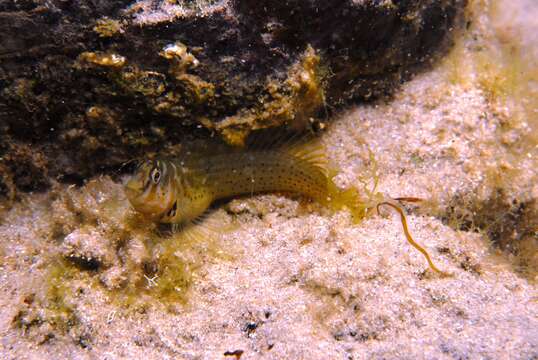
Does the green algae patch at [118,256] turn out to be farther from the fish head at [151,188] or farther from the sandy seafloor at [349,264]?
the fish head at [151,188]

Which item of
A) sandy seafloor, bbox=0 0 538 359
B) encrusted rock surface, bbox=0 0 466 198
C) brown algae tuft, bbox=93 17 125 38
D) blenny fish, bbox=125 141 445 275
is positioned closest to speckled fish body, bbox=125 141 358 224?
blenny fish, bbox=125 141 445 275

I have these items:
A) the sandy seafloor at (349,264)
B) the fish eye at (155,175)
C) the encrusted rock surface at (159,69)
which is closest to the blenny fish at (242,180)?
the fish eye at (155,175)

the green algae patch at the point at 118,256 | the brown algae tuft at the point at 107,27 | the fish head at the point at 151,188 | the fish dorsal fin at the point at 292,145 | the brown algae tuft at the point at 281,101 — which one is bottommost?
the green algae patch at the point at 118,256

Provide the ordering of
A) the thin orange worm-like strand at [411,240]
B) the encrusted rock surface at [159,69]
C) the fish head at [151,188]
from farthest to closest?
1. the fish head at [151,188]
2. the encrusted rock surface at [159,69]
3. the thin orange worm-like strand at [411,240]

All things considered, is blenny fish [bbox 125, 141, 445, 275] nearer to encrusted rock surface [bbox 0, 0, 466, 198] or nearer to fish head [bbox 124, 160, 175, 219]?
fish head [bbox 124, 160, 175, 219]

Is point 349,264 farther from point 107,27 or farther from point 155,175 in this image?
point 107,27
